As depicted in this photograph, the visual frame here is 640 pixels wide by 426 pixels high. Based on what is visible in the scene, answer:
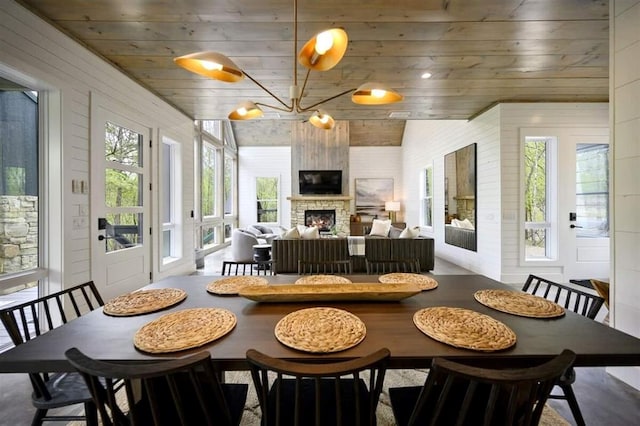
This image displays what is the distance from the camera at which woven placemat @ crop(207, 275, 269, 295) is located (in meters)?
1.61

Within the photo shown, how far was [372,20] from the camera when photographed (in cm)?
236

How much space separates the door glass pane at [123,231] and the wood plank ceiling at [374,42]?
1707 mm

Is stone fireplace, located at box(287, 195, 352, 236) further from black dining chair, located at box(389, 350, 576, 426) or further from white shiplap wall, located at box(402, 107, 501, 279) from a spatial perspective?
black dining chair, located at box(389, 350, 576, 426)

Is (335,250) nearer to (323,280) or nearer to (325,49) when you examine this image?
(323,280)

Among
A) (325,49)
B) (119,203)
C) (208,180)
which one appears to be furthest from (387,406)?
(208,180)

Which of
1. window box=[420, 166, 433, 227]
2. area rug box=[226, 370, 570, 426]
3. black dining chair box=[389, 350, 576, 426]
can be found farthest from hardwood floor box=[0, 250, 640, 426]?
window box=[420, 166, 433, 227]

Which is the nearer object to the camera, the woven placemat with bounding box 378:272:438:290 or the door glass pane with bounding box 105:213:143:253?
the woven placemat with bounding box 378:272:438:290

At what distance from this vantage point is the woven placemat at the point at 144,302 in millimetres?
1324

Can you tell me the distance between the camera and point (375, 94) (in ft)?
5.99

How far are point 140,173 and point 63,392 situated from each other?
9.65 feet

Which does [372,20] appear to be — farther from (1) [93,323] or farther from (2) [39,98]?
(2) [39,98]

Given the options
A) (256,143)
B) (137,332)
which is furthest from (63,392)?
(256,143)

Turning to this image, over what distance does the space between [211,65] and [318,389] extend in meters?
1.60

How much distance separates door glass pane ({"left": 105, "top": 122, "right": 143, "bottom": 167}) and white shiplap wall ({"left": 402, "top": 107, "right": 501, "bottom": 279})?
5.11m
